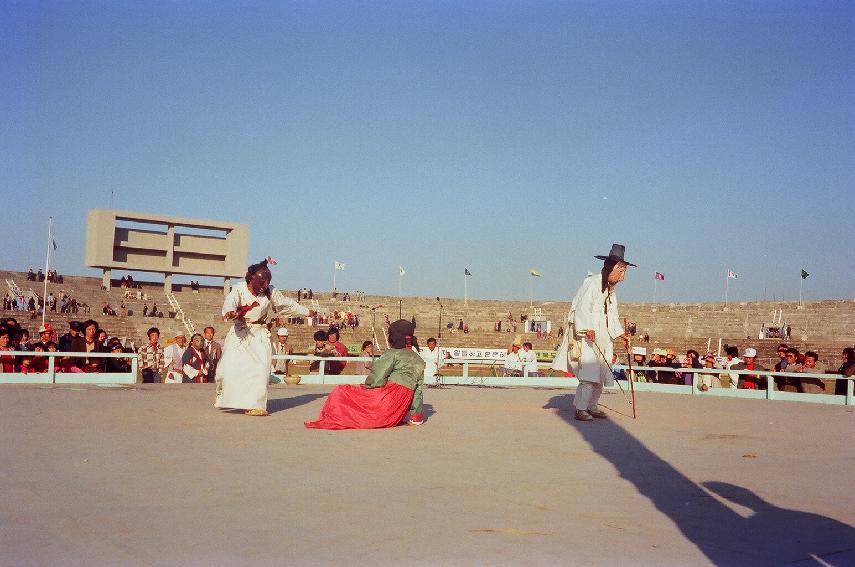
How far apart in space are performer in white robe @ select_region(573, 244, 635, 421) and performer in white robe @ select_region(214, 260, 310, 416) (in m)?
3.53

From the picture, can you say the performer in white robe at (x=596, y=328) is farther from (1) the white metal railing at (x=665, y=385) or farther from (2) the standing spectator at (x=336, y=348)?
(2) the standing spectator at (x=336, y=348)

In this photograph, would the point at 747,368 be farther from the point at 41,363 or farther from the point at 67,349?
the point at 41,363

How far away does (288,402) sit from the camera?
12.6m

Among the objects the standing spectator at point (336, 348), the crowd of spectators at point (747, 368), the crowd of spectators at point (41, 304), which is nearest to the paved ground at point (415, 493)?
the crowd of spectators at point (747, 368)

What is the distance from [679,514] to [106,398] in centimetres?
924

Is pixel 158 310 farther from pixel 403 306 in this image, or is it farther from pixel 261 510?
pixel 261 510

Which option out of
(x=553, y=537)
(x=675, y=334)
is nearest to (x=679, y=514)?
(x=553, y=537)

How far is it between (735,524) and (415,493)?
6.08 ft

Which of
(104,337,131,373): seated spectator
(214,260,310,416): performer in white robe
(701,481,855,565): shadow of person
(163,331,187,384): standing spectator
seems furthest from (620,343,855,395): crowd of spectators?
(701,481,855,565): shadow of person

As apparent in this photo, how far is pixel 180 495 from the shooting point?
16.1ft

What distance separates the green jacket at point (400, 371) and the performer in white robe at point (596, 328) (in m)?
2.14

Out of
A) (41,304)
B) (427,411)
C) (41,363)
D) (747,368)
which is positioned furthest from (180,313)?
(427,411)

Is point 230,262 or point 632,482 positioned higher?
point 230,262

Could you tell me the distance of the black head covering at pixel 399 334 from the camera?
9.66m
